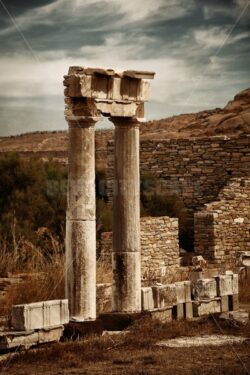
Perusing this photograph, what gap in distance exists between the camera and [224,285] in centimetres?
1936

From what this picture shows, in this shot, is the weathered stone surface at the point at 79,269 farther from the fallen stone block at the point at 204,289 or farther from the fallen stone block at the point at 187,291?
the fallen stone block at the point at 204,289

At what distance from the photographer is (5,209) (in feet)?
91.9

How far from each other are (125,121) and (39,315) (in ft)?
13.1

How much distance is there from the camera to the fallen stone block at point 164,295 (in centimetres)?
1759

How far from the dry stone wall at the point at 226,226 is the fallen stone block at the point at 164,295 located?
885cm

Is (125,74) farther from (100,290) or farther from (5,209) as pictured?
(5,209)

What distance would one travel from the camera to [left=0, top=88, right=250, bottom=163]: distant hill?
35.3m

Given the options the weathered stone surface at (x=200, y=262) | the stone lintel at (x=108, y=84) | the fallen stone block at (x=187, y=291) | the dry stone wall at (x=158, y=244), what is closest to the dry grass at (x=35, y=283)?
the fallen stone block at (x=187, y=291)

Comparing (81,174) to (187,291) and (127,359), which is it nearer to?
(127,359)

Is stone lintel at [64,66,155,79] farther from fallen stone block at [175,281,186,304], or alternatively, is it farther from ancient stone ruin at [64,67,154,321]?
fallen stone block at [175,281,186,304]

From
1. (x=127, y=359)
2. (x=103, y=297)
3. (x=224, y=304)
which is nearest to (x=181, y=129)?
(x=224, y=304)

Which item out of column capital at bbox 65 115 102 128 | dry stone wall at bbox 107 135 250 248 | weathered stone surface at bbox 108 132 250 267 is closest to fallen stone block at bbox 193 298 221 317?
column capital at bbox 65 115 102 128

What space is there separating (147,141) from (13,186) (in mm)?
4413

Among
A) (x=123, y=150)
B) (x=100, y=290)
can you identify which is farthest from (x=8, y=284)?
(x=123, y=150)
